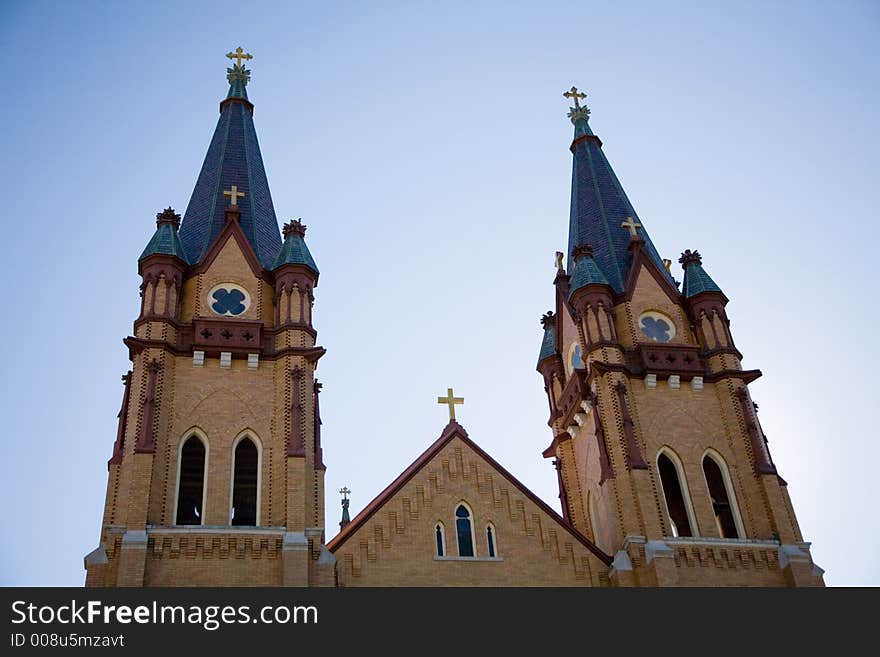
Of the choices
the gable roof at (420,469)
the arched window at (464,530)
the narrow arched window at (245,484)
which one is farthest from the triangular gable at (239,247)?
the arched window at (464,530)

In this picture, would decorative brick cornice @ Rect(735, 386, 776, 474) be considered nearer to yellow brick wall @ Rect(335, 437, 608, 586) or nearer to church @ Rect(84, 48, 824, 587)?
church @ Rect(84, 48, 824, 587)

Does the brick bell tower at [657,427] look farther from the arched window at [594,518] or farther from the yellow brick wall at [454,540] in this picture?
the yellow brick wall at [454,540]

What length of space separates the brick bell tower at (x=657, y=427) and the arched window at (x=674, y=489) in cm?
4

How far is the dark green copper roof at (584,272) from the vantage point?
3372 cm

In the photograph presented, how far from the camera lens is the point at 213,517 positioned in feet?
88.6

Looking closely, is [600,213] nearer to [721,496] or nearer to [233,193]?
[721,496]

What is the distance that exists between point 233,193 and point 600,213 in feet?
41.7

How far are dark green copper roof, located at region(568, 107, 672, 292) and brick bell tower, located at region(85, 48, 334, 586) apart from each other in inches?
392

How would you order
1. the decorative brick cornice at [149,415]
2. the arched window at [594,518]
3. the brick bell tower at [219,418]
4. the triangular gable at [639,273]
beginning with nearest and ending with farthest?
the brick bell tower at [219,418] < the decorative brick cornice at [149,415] < the arched window at [594,518] < the triangular gable at [639,273]

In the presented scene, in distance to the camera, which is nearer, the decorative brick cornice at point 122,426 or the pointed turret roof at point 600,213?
the decorative brick cornice at point 122,426

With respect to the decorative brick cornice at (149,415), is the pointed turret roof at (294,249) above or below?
above

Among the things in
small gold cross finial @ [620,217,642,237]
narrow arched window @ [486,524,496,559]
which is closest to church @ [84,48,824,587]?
narrow arched window @ [486,524,496,559]
